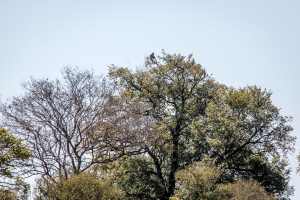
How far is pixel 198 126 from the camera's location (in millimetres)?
21969

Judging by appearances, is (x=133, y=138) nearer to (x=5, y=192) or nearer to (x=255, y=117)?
(x=5, y=192)

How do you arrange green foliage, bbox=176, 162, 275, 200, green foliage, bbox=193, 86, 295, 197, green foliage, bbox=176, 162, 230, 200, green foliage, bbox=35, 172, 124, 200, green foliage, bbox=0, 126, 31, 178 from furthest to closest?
green foliage, bbox=193, 86, 295, 197, green foliage, bbox=176, 162, 230, 200, green foliage, bbox=176, 162, 275, 200, green foliage, bbox=0, 126, 31, 178, green foliage, bbox=35, 172, 124, 200

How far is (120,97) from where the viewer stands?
19375 mm

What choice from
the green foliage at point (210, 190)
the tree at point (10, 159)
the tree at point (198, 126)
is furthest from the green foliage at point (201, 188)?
the tree at point (10, 159)

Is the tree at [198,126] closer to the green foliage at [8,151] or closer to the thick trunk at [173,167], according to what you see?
the thick trunk at [173,167]

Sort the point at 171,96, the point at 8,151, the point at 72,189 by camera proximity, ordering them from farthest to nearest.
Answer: the point at 171,96 → the point at 8,151 → the point at 72,189

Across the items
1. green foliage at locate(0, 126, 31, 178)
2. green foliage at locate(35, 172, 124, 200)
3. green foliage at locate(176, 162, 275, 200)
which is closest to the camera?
green foliage at locate(35, 172, 124, 200)

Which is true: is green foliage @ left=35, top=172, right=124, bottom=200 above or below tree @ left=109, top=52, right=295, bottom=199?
below

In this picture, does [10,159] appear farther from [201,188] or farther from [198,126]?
[198,126]

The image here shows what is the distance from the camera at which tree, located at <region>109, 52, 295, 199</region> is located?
2139cm

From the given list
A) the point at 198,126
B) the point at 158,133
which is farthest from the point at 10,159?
the point at 198,126

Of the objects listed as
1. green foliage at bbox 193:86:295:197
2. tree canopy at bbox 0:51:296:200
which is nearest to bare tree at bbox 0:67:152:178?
tree canopy at bbox 0:51:296:200

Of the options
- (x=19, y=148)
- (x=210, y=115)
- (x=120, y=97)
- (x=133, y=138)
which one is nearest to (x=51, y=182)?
(x=19, y=148)

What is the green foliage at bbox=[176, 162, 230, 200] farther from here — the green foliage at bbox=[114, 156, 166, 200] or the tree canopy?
the green foliage at bbox=[114, 156, 166, 200]
